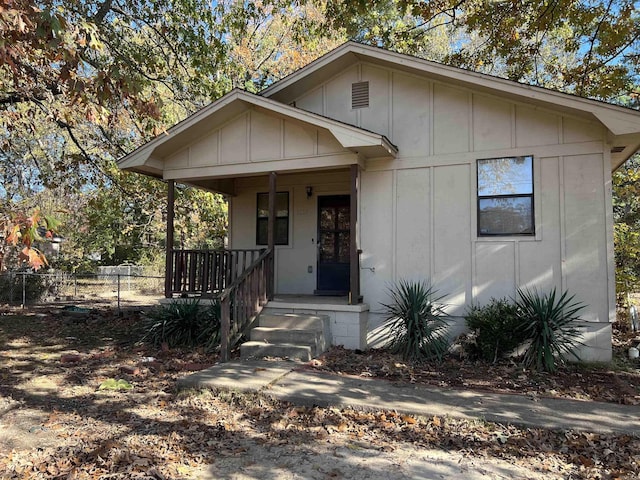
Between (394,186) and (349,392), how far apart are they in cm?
396

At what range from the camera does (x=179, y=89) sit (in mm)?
10641

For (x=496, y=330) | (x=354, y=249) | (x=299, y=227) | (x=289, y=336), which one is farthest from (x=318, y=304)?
(x=496, y=330)

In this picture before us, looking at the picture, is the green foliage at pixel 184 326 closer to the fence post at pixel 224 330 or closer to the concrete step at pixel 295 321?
the concrete step at pixel 295 321

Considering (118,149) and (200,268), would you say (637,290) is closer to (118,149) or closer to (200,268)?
(200,268)

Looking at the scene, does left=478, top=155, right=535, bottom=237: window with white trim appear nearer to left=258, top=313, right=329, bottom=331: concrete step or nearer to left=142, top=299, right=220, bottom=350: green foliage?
left=258, top=313, right=329, bottom=331: concrete step

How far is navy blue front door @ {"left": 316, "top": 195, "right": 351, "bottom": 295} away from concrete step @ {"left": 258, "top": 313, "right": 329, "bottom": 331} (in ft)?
6.44

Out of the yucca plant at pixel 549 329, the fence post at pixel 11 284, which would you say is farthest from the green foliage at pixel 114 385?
the fence post at pixel 11 284

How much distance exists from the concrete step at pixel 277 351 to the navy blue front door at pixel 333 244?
8.98ft

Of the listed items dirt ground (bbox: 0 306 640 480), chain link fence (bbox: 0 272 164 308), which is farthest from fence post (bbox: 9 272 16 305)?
dirt ground (bbox: 0 306 640 480)

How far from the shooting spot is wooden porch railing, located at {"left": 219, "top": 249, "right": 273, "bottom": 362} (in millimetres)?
6473

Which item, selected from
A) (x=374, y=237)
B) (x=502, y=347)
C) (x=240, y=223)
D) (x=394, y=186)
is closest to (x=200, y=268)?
(x=240, y=223)

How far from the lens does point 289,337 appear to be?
682cm

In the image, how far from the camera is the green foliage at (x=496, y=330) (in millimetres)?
6316

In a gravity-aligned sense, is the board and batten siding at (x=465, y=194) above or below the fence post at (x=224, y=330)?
above
